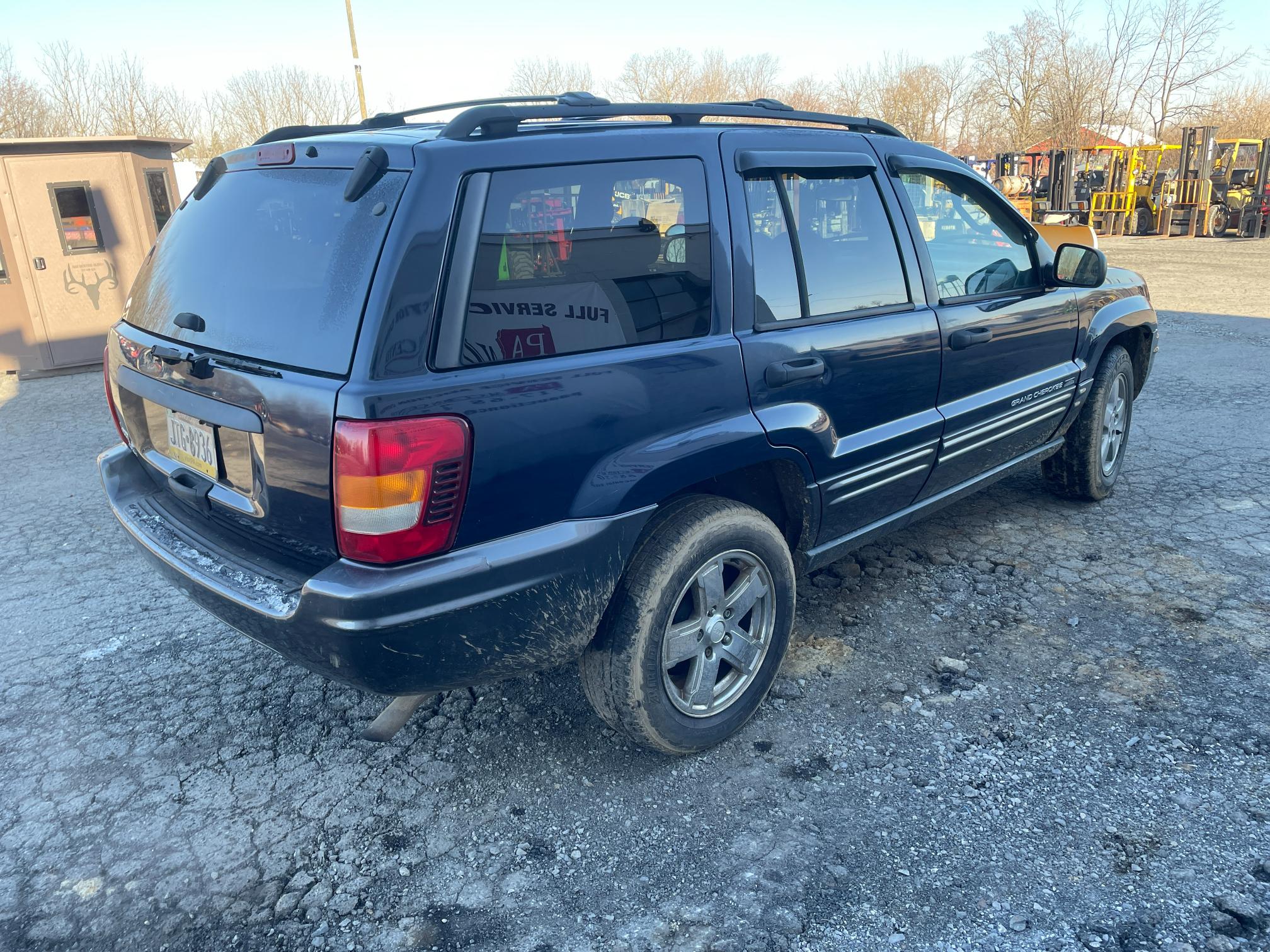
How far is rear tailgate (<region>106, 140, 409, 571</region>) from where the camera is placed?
213 centimetres

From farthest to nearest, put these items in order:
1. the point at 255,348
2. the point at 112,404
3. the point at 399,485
Answer: the point at 112,404 < the point at 255,348 < the point at 399,485

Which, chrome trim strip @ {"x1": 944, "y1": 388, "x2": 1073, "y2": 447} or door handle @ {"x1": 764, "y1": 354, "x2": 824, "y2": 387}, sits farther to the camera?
chrome trim strip @ {"x1": 944, "y1": 388, "x2": 1073, "y2": 447}

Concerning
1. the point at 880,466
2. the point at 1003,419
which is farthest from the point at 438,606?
the point at 1003,419

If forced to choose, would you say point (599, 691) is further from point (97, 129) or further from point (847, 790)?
point (97, 129)

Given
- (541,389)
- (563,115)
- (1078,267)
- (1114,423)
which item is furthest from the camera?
(1114,423)

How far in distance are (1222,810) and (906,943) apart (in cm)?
104

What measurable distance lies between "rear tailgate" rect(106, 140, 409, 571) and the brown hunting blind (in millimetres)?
7956

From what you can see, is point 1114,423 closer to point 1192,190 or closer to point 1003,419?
point 1003,419

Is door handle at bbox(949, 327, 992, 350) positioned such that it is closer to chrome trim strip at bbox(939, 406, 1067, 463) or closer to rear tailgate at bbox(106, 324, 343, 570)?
chrome trim strip at bbox(939, 406, 1067, 463)

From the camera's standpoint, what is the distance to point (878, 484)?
319 centimetres

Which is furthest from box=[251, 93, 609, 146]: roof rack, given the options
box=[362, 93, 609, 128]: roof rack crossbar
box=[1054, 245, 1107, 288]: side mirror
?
box=[1054, 245, 1107, 288]: side mirror

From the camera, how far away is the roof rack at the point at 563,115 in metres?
2.30

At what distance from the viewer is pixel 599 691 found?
2.57 m

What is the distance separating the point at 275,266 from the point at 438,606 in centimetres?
102
